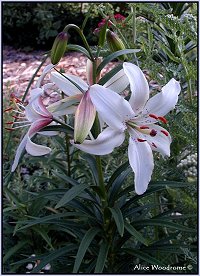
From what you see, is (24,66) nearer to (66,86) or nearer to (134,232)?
(66,86)

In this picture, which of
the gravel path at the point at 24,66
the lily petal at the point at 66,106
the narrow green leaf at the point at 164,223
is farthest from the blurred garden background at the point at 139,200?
the gravel path at the point at 24,66

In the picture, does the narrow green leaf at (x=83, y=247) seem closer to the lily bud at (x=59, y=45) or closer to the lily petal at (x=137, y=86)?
the lily petal at (x=137, y=86)

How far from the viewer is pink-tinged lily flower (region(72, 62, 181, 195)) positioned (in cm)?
→ 94

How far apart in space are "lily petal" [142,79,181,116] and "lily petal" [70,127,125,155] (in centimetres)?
10

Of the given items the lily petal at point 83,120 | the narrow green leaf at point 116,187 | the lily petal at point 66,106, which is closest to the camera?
the lily petal at point 83,120

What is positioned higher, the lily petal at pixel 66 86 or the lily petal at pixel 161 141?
the lily petal at pixel 66 86

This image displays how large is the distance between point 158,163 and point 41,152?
403 millimetres

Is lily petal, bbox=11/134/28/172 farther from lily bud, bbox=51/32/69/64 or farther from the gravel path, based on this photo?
the gravel path

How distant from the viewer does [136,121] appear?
1034 mm

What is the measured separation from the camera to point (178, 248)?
1.22 metres

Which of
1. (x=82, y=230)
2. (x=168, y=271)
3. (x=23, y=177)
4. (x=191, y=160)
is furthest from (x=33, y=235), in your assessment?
(x=23, y=177)

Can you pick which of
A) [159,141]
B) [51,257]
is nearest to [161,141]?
[159,141]

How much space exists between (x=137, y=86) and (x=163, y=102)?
76 mm

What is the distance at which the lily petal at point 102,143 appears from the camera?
963mm
